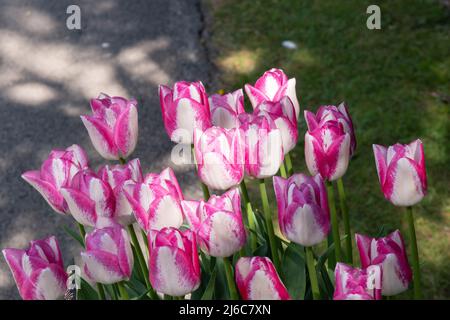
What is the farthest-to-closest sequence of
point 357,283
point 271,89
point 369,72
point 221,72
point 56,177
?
1. point 221,72
2. point 369,72
3. point 271,89
4. point 56,177
5. point 357,283

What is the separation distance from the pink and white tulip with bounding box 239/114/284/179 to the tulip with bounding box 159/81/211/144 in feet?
0.41

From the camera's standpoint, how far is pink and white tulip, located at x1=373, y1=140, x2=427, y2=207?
1546 mm

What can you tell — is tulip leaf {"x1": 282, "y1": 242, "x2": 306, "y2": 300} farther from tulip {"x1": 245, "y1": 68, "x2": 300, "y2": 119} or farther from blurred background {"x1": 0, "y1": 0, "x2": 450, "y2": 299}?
blurred background {"x1": 0, "y1": 0, "x2": 450, "y2": 299}

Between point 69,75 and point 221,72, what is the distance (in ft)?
2.97

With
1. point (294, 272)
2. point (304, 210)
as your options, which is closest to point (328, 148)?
point (304, 210)

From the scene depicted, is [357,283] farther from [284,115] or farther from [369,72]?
[369,72]

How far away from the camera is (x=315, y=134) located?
1.61 metres

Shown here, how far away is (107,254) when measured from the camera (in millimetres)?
1451

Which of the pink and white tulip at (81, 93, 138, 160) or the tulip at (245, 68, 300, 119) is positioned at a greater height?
the tulip at (245, 68, 300, 119)

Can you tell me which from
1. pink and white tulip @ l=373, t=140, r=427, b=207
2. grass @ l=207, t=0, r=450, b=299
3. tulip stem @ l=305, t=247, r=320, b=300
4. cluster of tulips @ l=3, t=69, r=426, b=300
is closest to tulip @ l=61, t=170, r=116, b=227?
cluster of tulips @ l=3, t=69, r=426, b=300

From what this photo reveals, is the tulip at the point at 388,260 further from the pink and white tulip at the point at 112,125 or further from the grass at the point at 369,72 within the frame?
the grass at the point at 369,72

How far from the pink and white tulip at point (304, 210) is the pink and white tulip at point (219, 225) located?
90 mm
